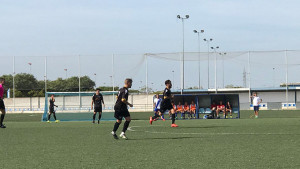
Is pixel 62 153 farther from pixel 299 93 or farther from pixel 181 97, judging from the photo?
pixel 299 93

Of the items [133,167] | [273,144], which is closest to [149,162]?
[133,167]

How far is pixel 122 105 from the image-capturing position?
41.4 ft

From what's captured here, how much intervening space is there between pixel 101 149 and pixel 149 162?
233 cm

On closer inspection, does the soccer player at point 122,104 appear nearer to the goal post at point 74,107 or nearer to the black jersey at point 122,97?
the black jersey at point 122,97

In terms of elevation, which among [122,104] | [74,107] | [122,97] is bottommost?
[74,107]

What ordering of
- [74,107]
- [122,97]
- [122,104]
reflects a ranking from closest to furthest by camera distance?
[122,97] < [122,104] < [74,107]

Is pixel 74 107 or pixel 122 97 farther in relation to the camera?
pixel 74 107

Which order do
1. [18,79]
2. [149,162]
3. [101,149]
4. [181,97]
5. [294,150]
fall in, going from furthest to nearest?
[18,79]
[181,97]
[101,149]
[294,150]
[149,162]

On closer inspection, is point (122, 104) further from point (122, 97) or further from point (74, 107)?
point (74, 107)

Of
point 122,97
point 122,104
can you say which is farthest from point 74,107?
point 122,97

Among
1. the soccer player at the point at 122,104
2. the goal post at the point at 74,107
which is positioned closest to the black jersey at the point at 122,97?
the soccer player at the point at 122,104

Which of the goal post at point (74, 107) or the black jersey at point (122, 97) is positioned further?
the goal post at point (74, 107)

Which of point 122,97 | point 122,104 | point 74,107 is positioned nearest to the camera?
point 122,97

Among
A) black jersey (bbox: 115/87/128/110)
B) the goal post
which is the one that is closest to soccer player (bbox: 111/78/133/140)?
black jersey (bbox: 115/87/128/110)
